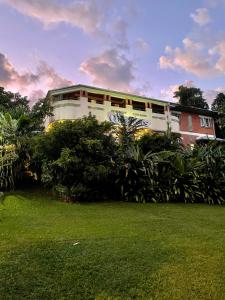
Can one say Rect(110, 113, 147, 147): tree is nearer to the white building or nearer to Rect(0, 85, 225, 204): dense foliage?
Rect(0, 85, 225, 204): dense foliage

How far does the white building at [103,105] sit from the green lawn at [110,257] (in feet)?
51.4

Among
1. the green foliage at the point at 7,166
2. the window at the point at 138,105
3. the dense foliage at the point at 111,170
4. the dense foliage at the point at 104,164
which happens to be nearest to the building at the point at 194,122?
the window at the point at 138,105

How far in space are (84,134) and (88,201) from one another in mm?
2567

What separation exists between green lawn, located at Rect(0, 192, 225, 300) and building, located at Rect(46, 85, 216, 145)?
1587cm

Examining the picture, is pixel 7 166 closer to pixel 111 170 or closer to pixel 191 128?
pixel 111 170

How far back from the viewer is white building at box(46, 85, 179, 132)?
82.5 feet

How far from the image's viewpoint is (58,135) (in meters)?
13.3

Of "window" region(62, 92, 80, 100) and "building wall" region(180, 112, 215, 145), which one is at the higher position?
"window" region(62, 92, 80, 100)

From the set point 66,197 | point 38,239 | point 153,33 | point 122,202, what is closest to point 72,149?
point 66,197

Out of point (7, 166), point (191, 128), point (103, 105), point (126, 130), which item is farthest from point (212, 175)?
point (191, 128)

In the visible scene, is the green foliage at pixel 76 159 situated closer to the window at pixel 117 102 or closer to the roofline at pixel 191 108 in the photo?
the window at pixel 117 102

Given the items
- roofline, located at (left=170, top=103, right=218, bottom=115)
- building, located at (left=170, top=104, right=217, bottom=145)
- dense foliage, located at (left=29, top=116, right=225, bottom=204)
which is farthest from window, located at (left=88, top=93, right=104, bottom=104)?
dense foliage, located at (left=29, top=116, right=225, bottom=204)

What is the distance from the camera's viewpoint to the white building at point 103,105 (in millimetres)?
25141

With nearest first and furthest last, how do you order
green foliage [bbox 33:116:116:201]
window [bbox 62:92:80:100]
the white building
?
green foliage [bbox 33:116:116:201] < the white building < window [bbox 62:92:80:100]
